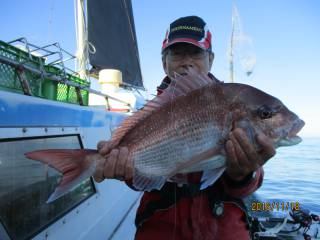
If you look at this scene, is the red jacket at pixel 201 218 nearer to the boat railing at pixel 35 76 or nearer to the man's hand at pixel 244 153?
the man's hand at pixel 244 153

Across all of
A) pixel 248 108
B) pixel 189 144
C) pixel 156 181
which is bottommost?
pixel 156 181

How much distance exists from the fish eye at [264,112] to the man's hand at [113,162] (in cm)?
88

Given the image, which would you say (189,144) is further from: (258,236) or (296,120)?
(258,236)

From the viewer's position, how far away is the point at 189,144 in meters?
2.05

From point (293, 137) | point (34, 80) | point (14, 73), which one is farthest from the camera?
point (34, 80)

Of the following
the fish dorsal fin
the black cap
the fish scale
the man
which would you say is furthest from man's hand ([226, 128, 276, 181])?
the black cap

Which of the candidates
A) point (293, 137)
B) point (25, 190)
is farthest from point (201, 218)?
point (25, 190)

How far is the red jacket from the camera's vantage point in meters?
2.26

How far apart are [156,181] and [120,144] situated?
34 cm

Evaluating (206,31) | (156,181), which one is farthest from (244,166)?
(206,31)

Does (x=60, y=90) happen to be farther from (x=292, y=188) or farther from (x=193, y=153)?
(x=292, y=188)

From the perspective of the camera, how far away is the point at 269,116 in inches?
81.9

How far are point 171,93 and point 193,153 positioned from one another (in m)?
0.43

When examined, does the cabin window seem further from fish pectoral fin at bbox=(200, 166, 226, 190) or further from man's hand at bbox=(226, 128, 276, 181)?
man's hand at bbox=(226, 128, 276, 181)
